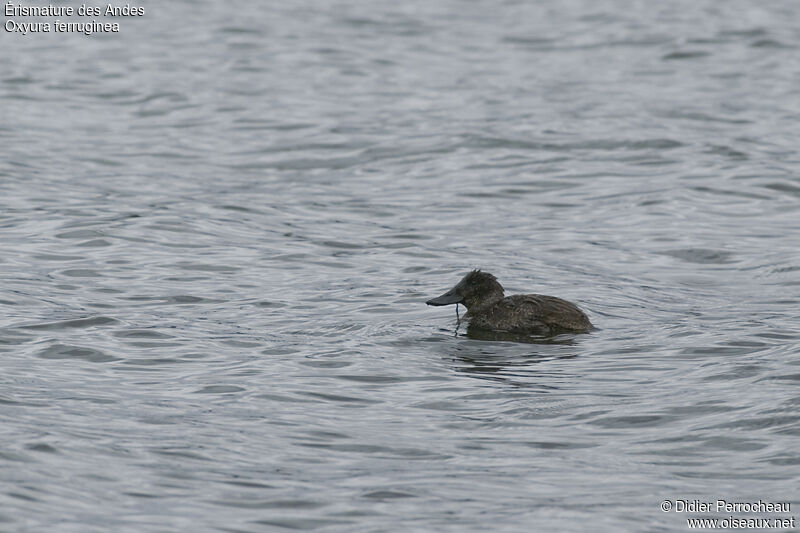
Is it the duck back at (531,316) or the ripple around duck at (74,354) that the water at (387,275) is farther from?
the duck back at (531,316)

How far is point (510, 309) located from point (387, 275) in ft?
7.03

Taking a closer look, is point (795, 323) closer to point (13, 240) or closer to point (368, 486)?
point (368, 486)

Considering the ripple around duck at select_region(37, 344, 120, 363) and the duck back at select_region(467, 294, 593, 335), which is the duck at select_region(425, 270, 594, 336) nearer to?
the duck back at select_region(467, 294, 593, 335)

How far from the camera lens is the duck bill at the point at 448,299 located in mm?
12172

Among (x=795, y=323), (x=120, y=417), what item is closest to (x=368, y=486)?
(x=120, y=417)

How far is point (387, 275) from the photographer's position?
548 inches

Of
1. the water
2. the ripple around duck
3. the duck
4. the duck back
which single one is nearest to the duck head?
the duck

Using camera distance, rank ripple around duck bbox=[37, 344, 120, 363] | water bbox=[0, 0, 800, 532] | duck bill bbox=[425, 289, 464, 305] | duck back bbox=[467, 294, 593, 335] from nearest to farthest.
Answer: water bbox=[0, 0, 800, 532] → ripple around duck bbox=[37, 344, 120, 363] → duck back bbox=[467, 294, 593, 335] → duck bill bbox=[425, 289, 464, 305]

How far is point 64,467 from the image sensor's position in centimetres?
823

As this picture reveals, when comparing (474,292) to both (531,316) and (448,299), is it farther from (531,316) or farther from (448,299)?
(531,316)

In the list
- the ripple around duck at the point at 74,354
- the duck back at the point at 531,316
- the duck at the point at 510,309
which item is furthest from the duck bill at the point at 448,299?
the ripple around duck at the point at 74,354

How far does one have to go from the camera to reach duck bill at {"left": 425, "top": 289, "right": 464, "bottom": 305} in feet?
39.9

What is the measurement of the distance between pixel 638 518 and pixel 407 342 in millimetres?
4054

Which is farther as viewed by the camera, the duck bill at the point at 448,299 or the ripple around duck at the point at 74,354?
the duck bill at the point at 448,299
